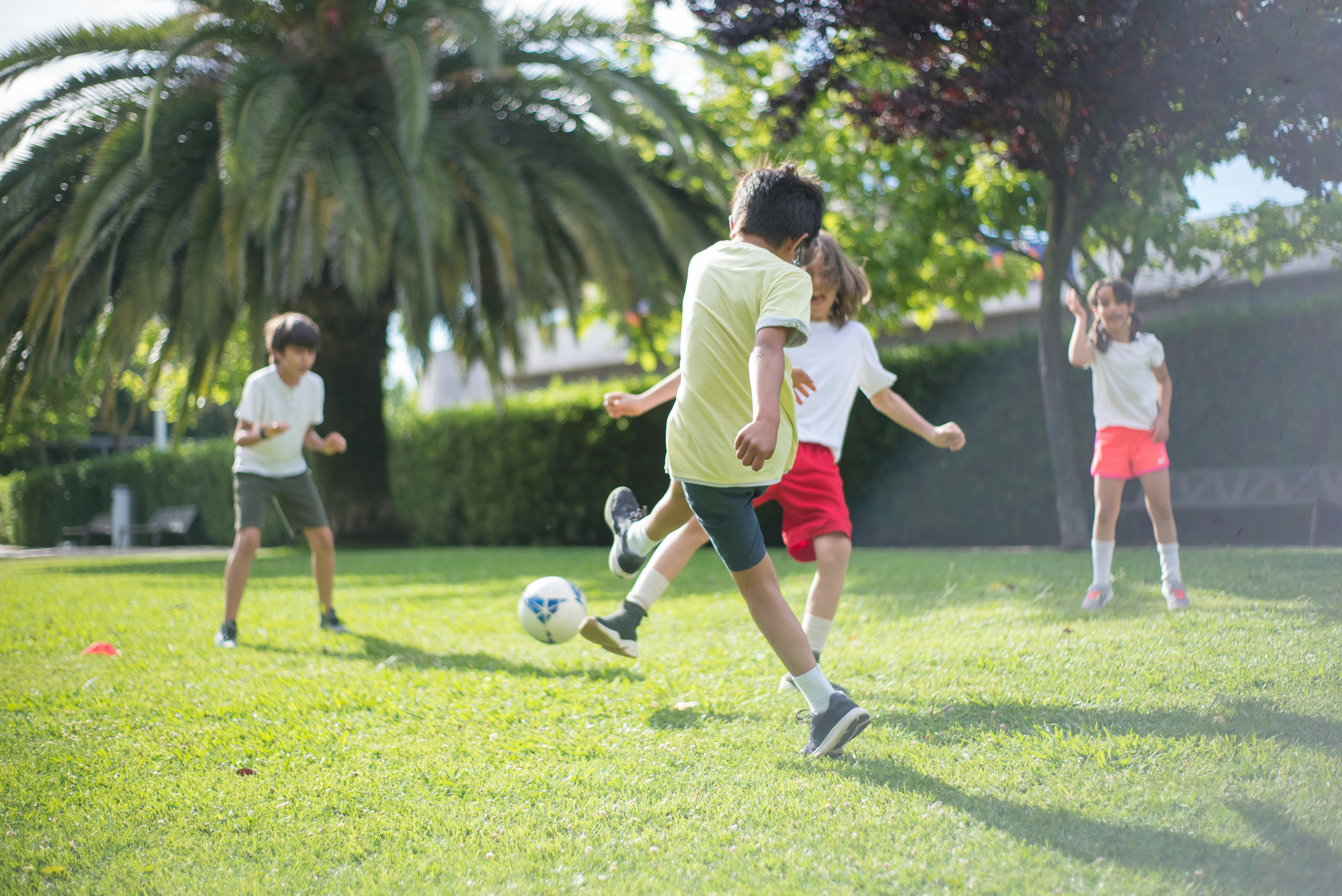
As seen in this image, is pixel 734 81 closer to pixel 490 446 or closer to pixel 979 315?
pixel 979 315

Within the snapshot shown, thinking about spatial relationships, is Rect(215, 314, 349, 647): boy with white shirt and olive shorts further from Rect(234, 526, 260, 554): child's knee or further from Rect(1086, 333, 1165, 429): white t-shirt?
Rect(1086, 333, 1165, 429): white t-shirt

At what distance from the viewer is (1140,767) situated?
262 cm

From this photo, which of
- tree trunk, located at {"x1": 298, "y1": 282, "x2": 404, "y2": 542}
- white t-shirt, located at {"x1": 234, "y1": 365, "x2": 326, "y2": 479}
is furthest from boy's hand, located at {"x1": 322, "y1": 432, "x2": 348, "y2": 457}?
tree trunk, located at {"x1": 298, "y1": 282, "x2": 404, "y2": 542}

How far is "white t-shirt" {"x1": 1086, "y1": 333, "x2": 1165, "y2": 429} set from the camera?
5164mm

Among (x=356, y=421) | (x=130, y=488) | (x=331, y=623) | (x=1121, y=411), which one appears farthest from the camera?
(x=130, y=488)

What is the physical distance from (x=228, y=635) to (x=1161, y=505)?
5.02 m

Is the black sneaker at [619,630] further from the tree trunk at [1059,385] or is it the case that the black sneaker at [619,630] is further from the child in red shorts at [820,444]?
the tree trunk at [1059,385]

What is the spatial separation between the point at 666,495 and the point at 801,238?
1051mm

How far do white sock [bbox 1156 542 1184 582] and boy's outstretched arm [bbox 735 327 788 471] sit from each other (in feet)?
10.3

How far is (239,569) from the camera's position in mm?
5523

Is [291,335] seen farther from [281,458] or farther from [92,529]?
[92,529]

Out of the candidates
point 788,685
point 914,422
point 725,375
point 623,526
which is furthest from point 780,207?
point 788,685

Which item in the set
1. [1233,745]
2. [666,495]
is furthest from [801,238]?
[1233,745]

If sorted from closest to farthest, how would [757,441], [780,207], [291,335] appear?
[757,441]
[780,207]
[291,335]
